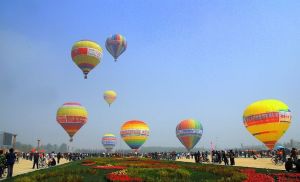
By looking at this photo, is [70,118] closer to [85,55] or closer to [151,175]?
[85,55]

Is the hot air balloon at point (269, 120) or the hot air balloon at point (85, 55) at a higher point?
the hot air balloon at point (85, 55)

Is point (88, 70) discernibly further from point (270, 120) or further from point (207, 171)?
point (207, 171)

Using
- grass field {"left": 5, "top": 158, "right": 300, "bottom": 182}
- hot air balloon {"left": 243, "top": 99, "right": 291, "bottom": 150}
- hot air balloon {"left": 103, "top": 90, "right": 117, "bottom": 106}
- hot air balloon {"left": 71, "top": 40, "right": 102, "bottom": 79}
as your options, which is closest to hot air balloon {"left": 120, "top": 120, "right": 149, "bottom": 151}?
hot air balloon {"left": 103, "top": 90, "right": 117, "bottom": 106}

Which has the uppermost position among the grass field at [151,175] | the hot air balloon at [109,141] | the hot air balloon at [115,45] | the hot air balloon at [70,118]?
the hot air balloon at [115,45]

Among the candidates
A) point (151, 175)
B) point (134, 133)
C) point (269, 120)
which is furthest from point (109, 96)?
point (151, 175)

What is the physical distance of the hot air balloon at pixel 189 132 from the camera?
8225 centimetres

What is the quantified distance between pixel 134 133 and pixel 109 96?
2269cm

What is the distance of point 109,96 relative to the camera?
338 feet

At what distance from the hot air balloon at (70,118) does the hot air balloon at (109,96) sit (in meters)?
29.7

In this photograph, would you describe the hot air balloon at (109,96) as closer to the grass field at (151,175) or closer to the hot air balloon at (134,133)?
the hot air balloon at (134,133)

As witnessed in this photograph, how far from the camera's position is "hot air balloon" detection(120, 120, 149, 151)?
85125 mm

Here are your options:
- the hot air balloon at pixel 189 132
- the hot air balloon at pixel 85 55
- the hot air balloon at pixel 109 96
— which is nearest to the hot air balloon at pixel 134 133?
the hot air balloon at pixel 189 132

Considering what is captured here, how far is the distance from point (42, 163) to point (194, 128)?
52.1 metres

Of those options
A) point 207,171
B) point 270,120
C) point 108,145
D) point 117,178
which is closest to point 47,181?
point 117,178
